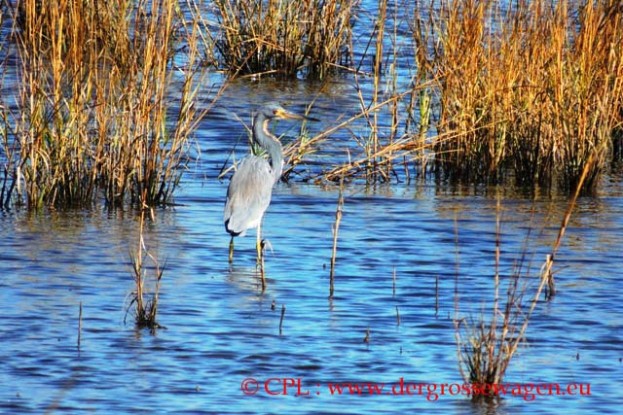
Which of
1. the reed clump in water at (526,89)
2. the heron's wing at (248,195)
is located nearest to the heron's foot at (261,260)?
the heron's wing at (248,195)

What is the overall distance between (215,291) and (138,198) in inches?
71.5

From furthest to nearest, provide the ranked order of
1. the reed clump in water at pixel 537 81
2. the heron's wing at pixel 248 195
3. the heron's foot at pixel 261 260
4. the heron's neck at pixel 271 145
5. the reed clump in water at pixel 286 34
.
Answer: the reed clump in water at pixel 286 34, the reed clump in water at pixel 537 81, the heron's neck at pixel 271 145, the heron's wing at pixel 248 195, the heron's foot at pixel 261 260

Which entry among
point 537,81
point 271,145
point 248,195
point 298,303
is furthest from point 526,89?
point 298,303

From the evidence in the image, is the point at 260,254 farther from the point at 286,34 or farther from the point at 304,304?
the point at 286,34

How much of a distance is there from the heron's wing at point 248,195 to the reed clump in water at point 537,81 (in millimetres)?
1465

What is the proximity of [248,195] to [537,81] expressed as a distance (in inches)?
88.6

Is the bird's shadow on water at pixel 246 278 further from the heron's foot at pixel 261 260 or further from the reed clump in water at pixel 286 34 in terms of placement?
the reed clump in water at pixel 286 34

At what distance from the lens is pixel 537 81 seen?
30.2 feet

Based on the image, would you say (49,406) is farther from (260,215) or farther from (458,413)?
(260,215)

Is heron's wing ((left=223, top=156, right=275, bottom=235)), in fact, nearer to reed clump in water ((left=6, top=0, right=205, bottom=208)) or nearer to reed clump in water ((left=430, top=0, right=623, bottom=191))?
reed clump in water ((left=6, top=0, right=205, bottom=208))

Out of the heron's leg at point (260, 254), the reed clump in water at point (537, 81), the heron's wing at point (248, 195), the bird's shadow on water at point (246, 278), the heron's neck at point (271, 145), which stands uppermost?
the reed clump in water at point (537, 81)

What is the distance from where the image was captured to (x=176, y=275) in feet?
24.0

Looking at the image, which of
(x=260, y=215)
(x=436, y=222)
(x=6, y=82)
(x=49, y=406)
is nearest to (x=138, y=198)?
(x=260, y=215)

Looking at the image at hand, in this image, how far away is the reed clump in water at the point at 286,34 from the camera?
13375mm
